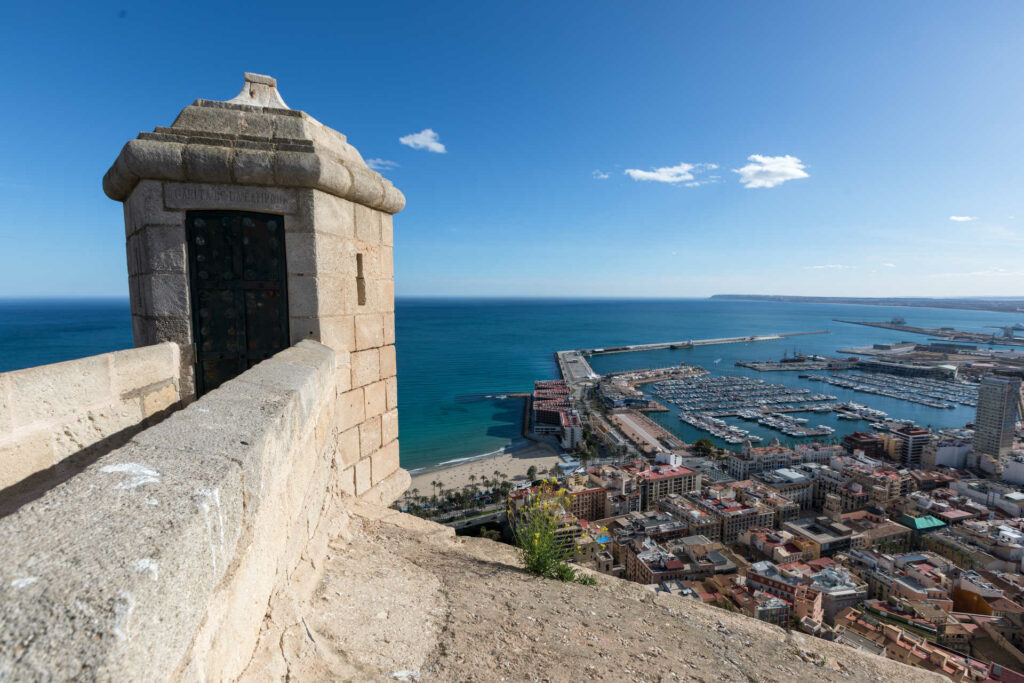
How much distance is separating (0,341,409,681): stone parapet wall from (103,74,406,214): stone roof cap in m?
2.03

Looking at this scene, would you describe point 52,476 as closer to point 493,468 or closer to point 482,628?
point 482,628

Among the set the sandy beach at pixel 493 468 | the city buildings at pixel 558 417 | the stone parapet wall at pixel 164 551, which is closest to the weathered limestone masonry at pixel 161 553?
the stone parapet wall at pixel 164 551

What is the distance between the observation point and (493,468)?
31.4 metres

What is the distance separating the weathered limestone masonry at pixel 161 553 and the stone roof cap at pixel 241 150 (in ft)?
6.95

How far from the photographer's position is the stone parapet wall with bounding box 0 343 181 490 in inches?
88.4

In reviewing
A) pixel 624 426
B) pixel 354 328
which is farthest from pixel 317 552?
pixel 624 426

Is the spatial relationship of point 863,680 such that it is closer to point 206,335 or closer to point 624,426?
point 206,335

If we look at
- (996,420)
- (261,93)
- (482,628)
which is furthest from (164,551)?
(996,420)

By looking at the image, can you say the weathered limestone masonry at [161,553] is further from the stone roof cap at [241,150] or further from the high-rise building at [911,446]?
the high-rise building at [911,446]

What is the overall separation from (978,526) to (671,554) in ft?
57.9

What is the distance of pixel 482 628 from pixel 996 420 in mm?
51677

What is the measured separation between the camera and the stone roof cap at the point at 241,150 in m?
3.53

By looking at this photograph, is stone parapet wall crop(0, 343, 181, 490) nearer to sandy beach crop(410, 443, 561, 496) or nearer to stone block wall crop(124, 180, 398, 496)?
stone block wall crop(124, 180, 398, 496)

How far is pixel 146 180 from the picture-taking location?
3.61 metres
